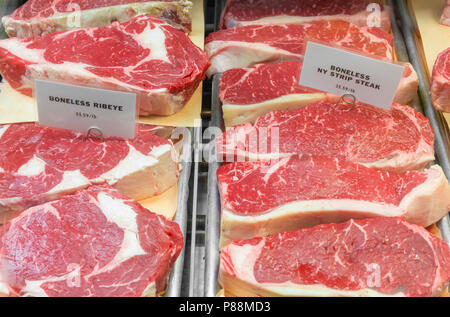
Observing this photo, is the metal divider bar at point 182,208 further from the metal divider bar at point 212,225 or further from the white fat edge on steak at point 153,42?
the white fat edge on steak at point 153,42

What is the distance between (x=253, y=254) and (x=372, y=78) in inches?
39.3

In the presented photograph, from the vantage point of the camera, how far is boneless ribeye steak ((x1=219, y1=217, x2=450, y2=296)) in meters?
1.91

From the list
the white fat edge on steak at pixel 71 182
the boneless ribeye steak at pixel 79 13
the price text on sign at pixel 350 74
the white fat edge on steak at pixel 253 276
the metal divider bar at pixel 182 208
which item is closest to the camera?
the white fat edge on steak at pixel 253 276

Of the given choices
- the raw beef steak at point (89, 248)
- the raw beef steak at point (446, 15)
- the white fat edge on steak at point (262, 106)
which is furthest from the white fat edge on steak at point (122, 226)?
the raw beef steak at point (446, 15)

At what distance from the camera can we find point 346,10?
10.4 feet

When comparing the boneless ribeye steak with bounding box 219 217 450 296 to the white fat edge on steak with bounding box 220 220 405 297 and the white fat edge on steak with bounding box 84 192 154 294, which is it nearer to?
the white fat edge on steak with bounding box 220 220 405 297

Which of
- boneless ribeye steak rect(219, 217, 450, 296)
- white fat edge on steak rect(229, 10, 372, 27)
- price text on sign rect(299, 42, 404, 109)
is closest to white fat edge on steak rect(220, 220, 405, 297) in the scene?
boneless ribeye steak rect(219, 217, 450, 296)

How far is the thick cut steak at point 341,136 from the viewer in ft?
7.88

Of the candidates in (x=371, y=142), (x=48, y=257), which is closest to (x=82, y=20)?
(x=48, y=257)

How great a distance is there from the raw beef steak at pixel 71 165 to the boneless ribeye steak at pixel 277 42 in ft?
2.42

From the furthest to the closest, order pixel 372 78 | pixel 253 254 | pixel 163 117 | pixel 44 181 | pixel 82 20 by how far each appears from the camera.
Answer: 1. pixel 82 20
2. pixel 163 117
3. pixel 372 78
4. pixel 44 181
5. pixel 253 254

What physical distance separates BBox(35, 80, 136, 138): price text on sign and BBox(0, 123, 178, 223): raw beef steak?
0.26 ft

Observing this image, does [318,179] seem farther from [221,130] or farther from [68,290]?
[68,290]

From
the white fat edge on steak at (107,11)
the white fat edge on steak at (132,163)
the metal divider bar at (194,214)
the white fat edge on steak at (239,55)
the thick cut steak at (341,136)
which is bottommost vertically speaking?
the metal divider bar at (194,214)
